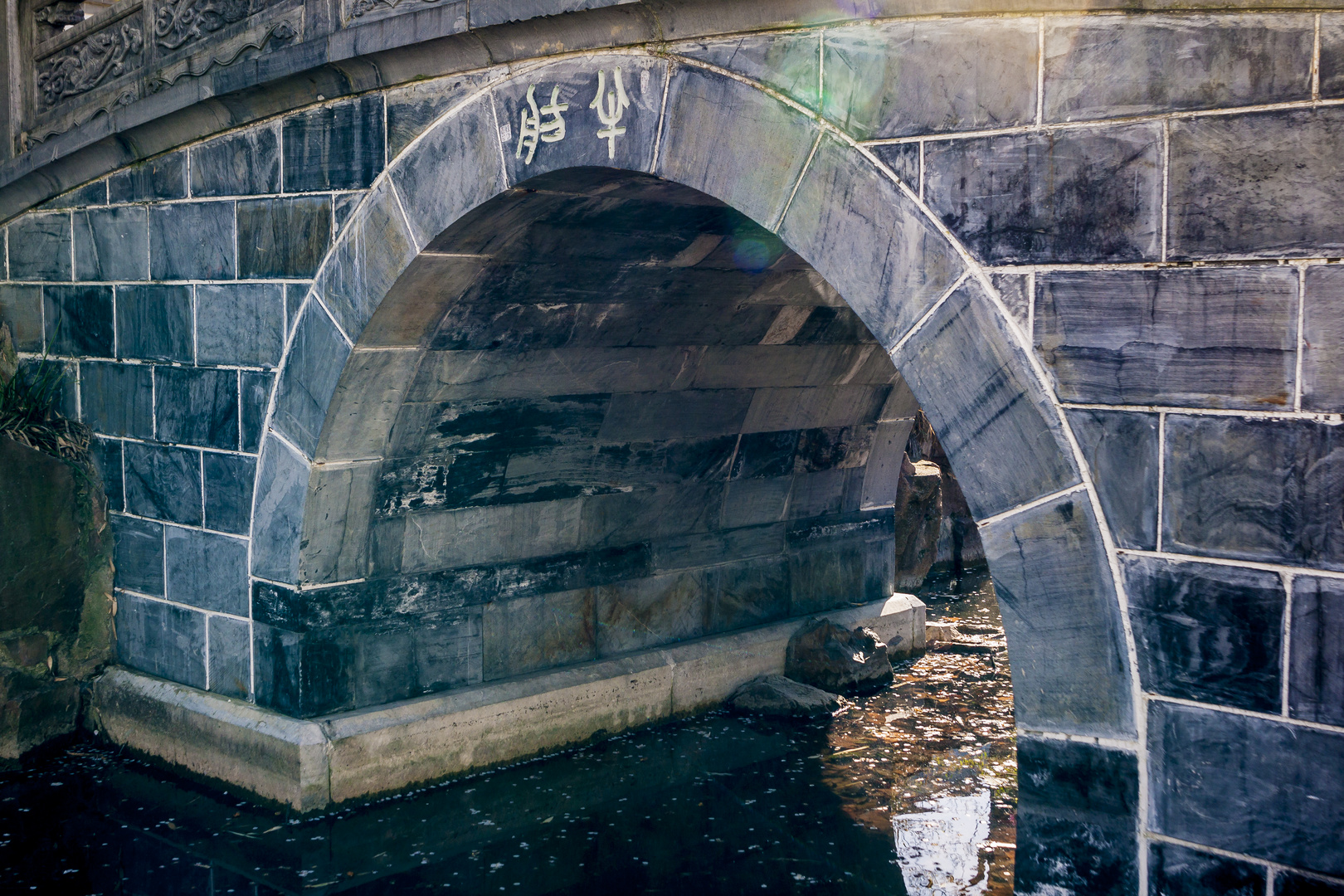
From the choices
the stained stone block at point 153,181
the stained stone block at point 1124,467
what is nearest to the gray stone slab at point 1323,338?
the stained stone block at point 1124,467

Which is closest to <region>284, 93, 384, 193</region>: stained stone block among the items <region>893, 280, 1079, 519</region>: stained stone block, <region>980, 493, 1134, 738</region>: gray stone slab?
<region>893, 280, 1079, 519</region>: stained stone block

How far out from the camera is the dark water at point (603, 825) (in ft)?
15.8

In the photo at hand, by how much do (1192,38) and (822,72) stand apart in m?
1.06

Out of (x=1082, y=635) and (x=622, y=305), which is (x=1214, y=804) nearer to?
(x=1082, y=635)

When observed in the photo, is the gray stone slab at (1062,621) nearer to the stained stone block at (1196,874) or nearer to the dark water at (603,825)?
the stained stone block at (1196,874)

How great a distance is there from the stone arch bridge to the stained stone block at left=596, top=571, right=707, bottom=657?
0.02 m

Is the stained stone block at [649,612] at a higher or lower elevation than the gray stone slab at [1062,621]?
lower

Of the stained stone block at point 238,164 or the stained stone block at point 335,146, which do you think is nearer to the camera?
the stained stone block at point 335,146

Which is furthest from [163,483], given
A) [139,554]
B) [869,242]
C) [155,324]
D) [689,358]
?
[869,242]

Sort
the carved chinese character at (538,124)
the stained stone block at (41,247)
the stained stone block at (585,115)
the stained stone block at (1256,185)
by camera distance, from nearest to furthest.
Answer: the stained stone block at (1256,185), the stained stone block at (585,115), the carved chinese character at (538,124), the stained stone block at (41,247)

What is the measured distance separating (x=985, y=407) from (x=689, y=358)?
9.95 ft

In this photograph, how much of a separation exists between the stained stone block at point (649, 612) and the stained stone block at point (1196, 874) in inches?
148

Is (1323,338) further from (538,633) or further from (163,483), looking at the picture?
(163,483)

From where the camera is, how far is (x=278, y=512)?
17.8ft
